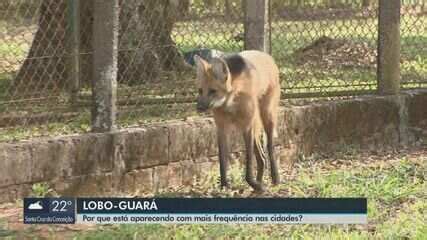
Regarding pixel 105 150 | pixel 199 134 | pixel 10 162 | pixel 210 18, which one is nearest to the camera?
pixel 10 162

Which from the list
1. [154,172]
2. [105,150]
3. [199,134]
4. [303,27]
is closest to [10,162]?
[105,150]

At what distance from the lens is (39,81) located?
25.0ft

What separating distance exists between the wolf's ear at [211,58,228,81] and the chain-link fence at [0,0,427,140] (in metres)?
1.03

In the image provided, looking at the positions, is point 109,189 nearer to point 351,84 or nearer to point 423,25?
point 351,84

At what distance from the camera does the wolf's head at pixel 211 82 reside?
6.37 metres

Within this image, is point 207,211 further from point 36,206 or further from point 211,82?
point 211,82

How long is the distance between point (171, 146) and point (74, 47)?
1146 millimetres

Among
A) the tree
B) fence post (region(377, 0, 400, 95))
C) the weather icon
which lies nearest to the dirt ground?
the weather icon

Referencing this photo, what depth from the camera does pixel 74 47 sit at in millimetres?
7230

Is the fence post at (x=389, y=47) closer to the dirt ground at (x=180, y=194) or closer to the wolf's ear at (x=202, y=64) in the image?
the dirt ground at (x=180, y=194)

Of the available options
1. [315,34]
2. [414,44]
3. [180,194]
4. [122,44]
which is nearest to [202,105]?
[180,194]

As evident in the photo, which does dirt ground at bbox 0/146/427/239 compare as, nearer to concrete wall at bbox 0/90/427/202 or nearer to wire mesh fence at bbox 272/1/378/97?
concrete wall at bbox 0/90/427/202

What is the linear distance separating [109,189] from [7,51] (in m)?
2.22

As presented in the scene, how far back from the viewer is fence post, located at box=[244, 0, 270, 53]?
7660mm
